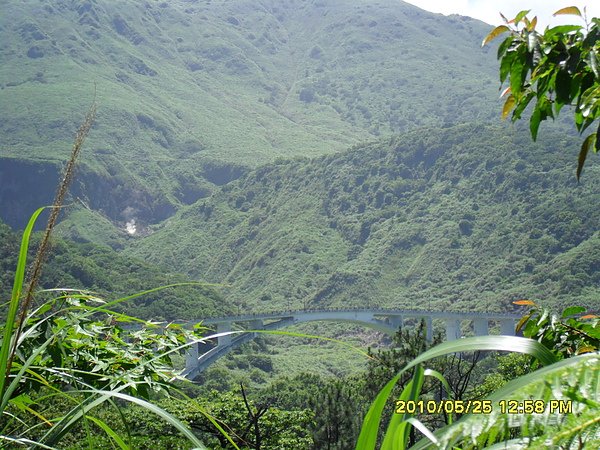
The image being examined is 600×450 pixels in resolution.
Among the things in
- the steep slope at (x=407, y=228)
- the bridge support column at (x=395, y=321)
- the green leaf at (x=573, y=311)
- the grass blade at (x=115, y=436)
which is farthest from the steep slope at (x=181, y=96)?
the grass blade at (x=115, y=436)

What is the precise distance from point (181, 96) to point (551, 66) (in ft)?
500

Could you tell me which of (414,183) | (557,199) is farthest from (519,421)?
(414,183)

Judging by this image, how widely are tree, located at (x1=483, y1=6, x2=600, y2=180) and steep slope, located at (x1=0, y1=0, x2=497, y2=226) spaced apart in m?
97.5

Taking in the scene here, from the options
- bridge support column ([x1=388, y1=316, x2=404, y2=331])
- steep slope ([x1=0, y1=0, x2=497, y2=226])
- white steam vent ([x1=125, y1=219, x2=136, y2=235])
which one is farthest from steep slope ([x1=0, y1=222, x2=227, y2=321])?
white steam vent ([x1=125, y1=219, x2=136, y2=235])

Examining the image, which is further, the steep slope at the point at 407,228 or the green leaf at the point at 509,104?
the steep slope at the point at 407,228

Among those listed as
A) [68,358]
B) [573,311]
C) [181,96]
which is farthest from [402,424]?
[181,96]

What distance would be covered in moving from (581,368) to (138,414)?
16.0 meters

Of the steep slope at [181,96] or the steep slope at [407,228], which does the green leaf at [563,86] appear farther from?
the steep slope at [181,96]

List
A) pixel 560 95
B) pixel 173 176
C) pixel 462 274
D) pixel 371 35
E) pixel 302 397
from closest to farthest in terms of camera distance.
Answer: pixel 560 95
pixel 302 397
pixel 462 274
pixel 173 176
pixel 371 35

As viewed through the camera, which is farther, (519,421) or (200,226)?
(200,226)

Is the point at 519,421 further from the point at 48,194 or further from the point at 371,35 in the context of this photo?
the point at 371,35

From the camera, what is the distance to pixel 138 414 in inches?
620

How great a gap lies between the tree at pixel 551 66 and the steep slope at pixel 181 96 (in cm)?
9749

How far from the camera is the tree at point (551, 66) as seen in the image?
2.05m
